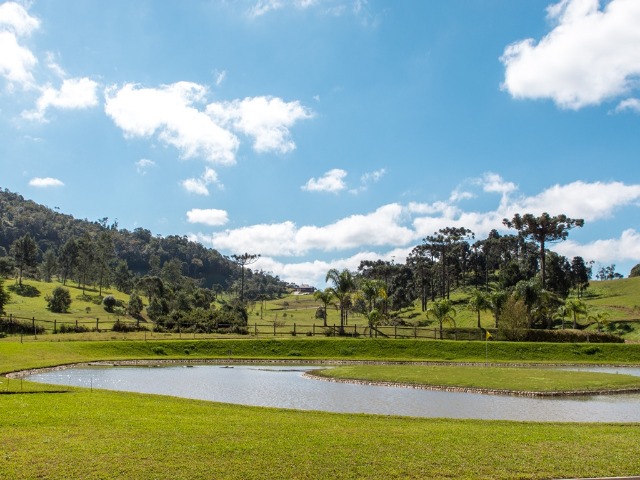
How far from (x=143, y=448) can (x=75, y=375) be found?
1218 inches

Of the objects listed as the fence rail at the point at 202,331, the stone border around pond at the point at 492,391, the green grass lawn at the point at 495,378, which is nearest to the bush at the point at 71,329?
the fence rail at the point at 202,331

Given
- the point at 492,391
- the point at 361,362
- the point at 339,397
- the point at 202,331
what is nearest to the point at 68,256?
the point at 202,331

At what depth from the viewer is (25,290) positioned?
Answer: 425 ft

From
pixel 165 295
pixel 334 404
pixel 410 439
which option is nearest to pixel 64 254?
pixel 165 295

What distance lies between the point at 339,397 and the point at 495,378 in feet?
50.4

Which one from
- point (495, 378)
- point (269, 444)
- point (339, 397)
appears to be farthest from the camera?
point (495, 378)

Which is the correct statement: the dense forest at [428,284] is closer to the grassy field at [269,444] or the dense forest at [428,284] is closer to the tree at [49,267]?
the tree at [49,267]

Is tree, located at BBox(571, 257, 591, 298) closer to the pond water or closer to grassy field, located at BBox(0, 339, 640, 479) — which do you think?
the pond water

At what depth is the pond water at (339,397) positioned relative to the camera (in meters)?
27.2

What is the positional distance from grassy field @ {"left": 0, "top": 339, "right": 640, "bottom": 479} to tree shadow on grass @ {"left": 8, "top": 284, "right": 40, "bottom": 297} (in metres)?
116

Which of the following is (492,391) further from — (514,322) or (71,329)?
(71,329)

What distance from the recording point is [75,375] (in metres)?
41.9

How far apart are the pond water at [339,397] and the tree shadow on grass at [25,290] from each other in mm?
94356

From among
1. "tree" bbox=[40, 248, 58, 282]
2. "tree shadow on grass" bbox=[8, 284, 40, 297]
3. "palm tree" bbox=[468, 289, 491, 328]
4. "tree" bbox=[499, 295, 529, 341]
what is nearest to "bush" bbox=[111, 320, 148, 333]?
"tree" bbox=[499, 295, 529, 341]
